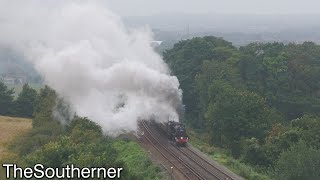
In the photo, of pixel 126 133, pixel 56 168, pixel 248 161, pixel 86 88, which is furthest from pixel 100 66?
pixel 56 168

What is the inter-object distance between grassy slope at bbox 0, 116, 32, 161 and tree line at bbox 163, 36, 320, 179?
2463 cm

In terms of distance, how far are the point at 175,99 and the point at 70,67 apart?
12.6 m

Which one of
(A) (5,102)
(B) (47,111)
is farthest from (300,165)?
(A) (5,102)

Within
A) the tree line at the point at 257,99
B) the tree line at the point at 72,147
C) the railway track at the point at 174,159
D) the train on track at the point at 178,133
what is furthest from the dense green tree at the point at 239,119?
the tree line at the point at 72,147

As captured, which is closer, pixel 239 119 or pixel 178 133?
pixel 178 133

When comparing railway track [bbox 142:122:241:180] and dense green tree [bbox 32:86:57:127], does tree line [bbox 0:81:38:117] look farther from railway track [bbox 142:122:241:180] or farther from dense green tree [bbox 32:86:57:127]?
railway track [bbox 142:122:241:180]

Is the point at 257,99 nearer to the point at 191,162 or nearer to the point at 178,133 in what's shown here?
the point at 178,133

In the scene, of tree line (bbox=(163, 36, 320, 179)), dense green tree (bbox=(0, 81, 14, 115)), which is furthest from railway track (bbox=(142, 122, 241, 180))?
dense green tree (bbox=(0, 81, 14, 115))

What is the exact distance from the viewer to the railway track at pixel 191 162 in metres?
42.3

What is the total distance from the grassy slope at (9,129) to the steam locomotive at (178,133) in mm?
17420

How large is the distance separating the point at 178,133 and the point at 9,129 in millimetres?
28426

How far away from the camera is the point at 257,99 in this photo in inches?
2382

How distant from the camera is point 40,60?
2359 inches

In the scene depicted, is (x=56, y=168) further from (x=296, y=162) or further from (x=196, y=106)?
(x=196, y=106)
